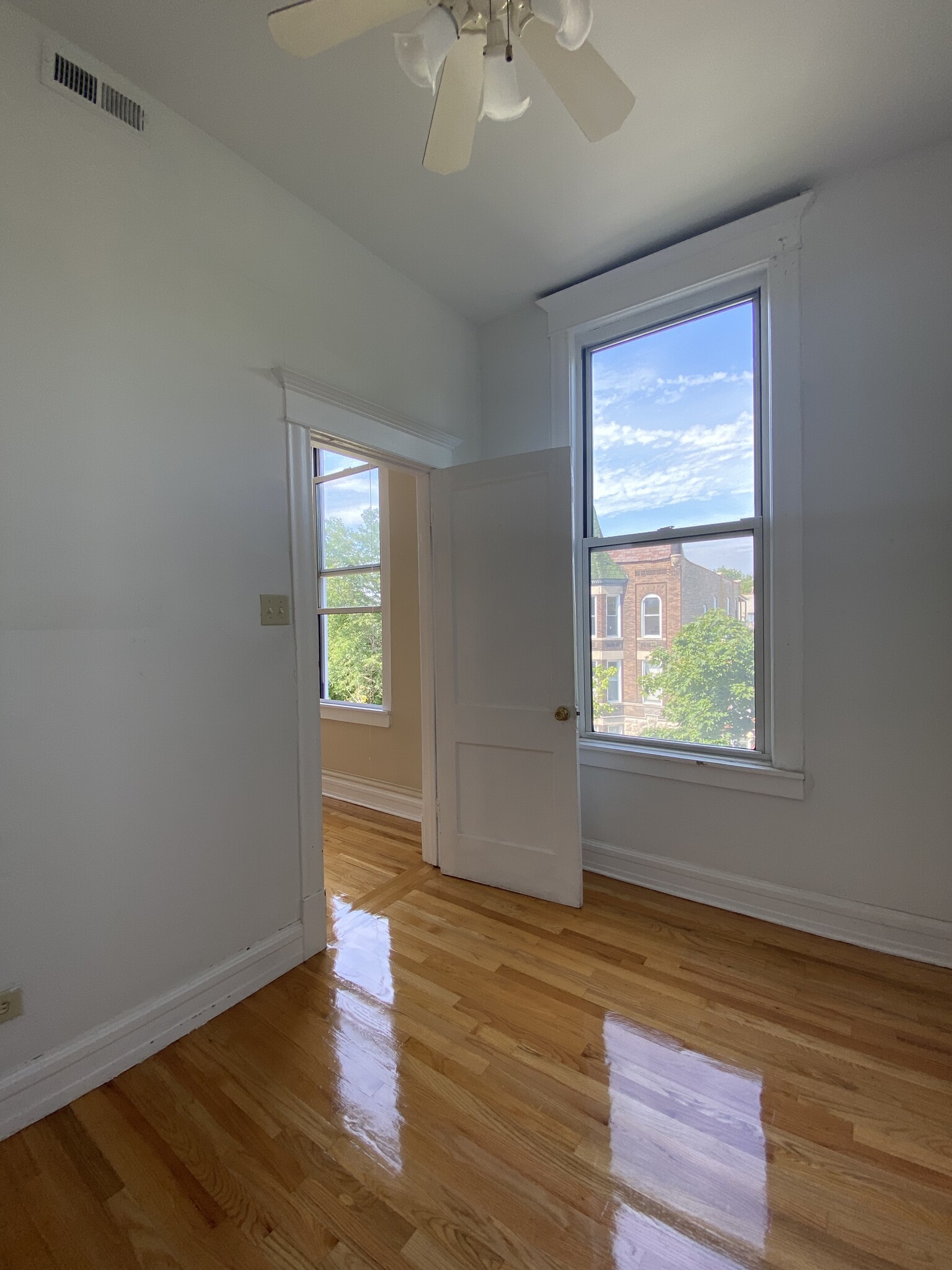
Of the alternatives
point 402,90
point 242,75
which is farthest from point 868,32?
point 242,75

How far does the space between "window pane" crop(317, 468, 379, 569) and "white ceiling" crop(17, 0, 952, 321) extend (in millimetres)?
1525

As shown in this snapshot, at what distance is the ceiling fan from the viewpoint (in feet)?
3.27

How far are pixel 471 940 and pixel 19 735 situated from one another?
166cm

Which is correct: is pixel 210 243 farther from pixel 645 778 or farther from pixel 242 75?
pixel 645 778

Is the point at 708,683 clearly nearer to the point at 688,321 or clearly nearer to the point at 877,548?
the point at 877,548

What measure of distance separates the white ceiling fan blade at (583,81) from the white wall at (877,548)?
1.33 metres

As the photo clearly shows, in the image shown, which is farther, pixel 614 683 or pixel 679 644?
pixel 614 683

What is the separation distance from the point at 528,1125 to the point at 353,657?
9.45 feet

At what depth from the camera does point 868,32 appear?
1.47m

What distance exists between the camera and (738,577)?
2287mm

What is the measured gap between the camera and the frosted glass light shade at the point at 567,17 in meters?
0.95

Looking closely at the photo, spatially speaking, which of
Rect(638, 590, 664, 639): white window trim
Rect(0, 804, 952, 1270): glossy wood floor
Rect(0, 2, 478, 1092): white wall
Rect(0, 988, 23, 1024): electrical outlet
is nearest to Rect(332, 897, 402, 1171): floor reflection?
Rect(0, 804, 952, 1270): glossy wood floor

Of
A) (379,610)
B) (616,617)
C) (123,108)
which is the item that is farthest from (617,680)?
(123,108)

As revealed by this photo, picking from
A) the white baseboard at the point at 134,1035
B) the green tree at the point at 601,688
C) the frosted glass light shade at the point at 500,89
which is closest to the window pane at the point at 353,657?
the green tree at the point at 601,688
